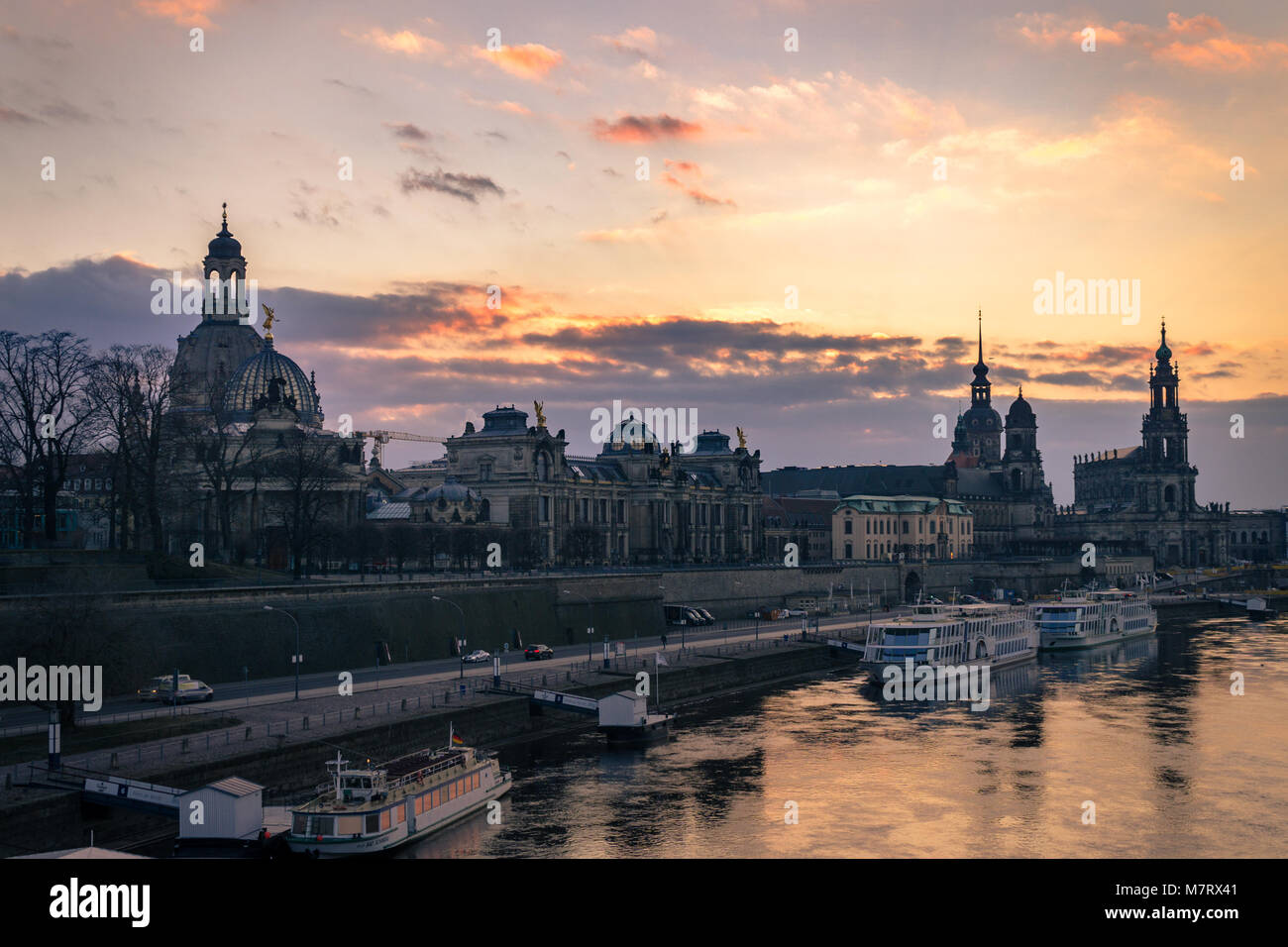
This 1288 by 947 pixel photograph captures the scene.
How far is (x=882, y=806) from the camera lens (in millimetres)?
45500

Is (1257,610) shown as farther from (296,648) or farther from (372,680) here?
(296,648)

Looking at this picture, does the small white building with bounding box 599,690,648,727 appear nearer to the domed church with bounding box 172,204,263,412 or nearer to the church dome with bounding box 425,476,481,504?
the church dome with bounding box 425,476,481,504

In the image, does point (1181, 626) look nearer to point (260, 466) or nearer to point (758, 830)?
point (260, 466)

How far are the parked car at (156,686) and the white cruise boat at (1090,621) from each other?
76228 mm

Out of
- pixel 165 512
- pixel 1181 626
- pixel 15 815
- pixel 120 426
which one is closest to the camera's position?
pixel 15 815

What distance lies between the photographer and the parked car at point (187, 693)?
53562 millimetres

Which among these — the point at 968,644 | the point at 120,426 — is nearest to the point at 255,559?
the point at 120,426

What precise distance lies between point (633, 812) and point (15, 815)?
19.2 metres

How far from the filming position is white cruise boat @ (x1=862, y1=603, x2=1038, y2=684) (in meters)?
83.1

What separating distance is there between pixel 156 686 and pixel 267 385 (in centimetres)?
6127

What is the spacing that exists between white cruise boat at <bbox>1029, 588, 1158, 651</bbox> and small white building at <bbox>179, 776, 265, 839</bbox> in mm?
84820

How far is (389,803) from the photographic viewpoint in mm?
40219

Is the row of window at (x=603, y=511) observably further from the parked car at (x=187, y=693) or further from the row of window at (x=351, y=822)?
the row of window at (x=351, y=822)

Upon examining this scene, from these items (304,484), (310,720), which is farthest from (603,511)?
(310,720)
